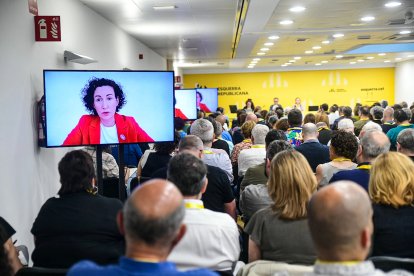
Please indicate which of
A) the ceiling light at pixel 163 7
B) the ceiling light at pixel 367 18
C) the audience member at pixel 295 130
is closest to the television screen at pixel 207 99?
the ceiling light at pixel 367 18

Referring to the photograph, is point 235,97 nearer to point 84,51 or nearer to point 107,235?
point 84,51

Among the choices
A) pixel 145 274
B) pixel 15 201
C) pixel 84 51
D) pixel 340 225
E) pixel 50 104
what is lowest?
pixel 15 201

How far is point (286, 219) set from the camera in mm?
2492

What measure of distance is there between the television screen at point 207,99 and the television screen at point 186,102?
2835 millimetres

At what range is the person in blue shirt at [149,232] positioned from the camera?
57.5 inches

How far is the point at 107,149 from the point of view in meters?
5.43

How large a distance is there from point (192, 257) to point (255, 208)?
3.79ft

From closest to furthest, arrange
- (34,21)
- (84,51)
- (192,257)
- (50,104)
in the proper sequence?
(192,257) < (50,104) < (34,21) < (84,51)

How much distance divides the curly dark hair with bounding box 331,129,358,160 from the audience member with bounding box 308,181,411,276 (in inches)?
106

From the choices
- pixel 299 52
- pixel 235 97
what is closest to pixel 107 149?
pixel 299 52

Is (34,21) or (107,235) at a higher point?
(34,21)

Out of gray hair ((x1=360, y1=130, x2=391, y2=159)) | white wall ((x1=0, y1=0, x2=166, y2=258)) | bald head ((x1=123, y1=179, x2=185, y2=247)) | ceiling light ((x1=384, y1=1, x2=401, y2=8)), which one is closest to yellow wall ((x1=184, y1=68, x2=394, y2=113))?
ceiling light ((x1=384, y1=1, x2=401, y2=8))

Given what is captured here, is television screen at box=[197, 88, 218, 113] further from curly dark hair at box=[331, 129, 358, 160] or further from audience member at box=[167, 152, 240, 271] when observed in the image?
audience member at box=[167, 152, 240, 271]

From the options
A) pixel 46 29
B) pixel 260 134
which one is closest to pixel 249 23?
pixel 260 134
